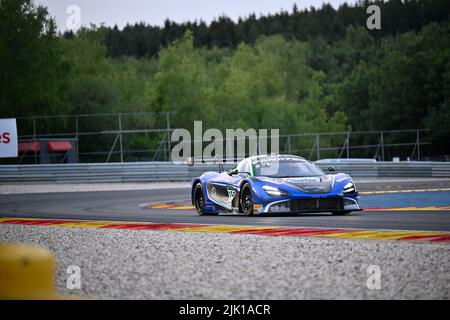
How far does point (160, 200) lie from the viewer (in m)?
22.0

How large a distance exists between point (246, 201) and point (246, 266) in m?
6.77

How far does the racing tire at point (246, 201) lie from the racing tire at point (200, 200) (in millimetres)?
1269

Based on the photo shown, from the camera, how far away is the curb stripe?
11297 mm

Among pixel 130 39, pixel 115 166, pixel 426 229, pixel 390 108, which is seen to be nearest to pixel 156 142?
pixel 390 108

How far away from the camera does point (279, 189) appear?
49.1 feet

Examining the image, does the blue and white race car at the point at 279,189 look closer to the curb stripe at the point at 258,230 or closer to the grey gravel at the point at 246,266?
the curb stripe at the point at 258,230

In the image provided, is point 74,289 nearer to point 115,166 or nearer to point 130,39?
point 115,166

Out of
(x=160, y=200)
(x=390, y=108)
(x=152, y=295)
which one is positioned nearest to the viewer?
(x=152, y=295)

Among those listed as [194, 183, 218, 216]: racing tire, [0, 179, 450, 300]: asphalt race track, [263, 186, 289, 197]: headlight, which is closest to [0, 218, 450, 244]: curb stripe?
[0, 179, 450, 300]: asphalt race track

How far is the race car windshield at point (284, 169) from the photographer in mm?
15711

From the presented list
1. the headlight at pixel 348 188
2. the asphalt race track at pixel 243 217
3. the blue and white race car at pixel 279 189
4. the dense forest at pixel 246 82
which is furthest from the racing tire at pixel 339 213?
the dense forest at pixel 246 82

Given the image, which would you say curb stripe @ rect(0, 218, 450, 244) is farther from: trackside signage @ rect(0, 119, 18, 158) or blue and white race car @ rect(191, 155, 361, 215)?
trackside signage @ rect(0, 119, 18, 158)

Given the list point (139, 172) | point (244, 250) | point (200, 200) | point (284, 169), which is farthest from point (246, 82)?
point (244, 250)
